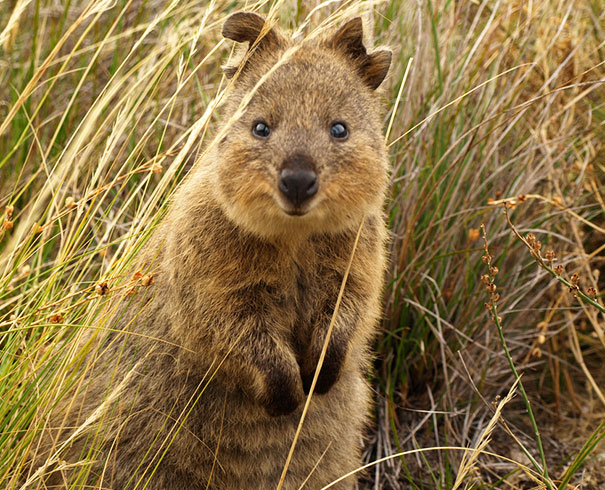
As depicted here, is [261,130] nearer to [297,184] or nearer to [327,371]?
[297,184]

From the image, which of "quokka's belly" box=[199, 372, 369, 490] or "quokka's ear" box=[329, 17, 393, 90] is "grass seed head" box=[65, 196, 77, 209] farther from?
"quokka's ear" box=[329, 17, 393, 90]

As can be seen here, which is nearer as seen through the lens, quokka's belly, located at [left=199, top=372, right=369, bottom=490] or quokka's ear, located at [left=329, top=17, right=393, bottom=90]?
quokka's ear, located at [left=329, top=17, right=393, bottom=90]

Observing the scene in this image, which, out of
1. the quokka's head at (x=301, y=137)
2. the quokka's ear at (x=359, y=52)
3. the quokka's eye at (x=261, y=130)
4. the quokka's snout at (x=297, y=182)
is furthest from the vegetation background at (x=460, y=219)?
the quokka's snout at (x=297, y=182)

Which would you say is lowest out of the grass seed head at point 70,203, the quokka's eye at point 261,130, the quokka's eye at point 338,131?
the quokka's eye at point 338,131

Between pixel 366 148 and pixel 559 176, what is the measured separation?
8.06ft

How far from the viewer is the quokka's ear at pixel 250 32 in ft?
10.9

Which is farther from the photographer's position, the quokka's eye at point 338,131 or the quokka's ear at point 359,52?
the quokka's ear at point 359,52

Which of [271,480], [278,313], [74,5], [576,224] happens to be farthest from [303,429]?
[74,5]

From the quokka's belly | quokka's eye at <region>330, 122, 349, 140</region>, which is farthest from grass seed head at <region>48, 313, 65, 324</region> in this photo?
quokka's eye at <region>330, 122, 349, 140</region>

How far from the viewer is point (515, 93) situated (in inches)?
203

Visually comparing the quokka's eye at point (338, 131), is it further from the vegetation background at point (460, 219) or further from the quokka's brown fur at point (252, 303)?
the vegetation background at point (460, 219)

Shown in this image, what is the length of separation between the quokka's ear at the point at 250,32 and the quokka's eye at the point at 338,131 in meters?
0.50

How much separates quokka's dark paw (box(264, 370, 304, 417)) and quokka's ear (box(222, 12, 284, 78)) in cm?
144

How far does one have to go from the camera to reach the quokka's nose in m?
2.88
